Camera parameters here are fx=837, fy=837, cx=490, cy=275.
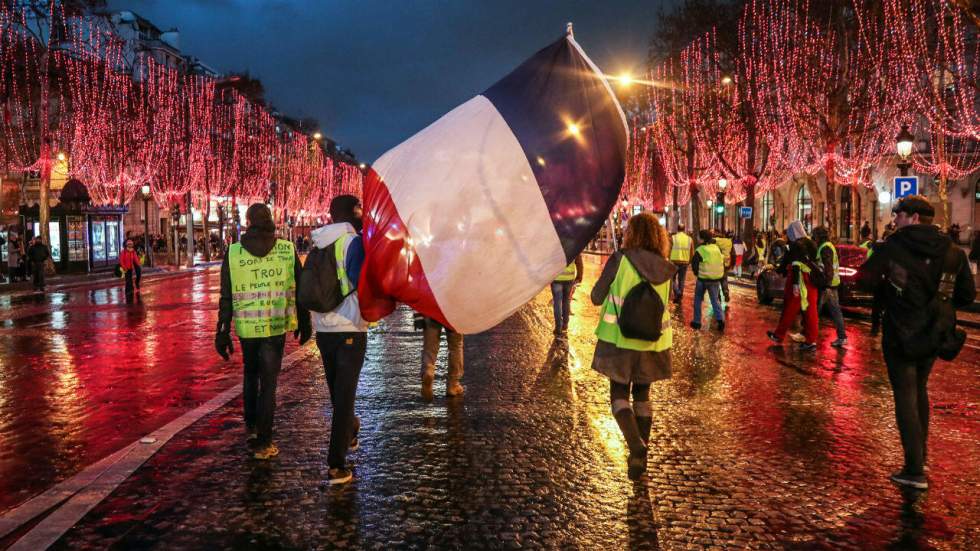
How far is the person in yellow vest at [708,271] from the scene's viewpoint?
13.3 metres

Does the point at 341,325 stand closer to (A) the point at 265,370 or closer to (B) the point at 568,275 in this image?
(A) the point at 265,370

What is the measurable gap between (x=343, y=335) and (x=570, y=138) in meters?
2.02

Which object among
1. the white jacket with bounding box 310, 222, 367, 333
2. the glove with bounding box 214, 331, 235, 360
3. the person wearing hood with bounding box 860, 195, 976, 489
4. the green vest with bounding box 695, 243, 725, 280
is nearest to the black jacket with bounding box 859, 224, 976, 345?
the person wearing hood with bounding box 860, 195, 976, 489

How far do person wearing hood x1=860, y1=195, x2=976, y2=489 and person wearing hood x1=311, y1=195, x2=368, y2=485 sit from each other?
328 cm

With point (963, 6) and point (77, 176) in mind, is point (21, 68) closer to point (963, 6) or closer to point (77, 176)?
point (77, 176)

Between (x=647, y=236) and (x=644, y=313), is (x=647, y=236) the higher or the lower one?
the higher one

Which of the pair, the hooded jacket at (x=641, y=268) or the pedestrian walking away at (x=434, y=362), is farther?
the pedestrian walking away at (x=434, y=362)

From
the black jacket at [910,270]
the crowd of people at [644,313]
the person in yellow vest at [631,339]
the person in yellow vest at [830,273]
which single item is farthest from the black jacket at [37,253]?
the black jacket at [910,270]

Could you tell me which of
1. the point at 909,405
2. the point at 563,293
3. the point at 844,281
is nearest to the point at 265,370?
the point at 909,405

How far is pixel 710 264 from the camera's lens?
13320 millimetres

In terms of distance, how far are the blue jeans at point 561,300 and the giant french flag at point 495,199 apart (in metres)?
8.12

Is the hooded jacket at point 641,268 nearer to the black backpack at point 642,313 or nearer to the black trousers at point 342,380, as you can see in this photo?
the black backpack at point 642,313

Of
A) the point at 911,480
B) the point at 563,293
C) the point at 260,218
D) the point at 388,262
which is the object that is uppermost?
the point at 260,218

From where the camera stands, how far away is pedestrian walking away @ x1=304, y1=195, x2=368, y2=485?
527cm
